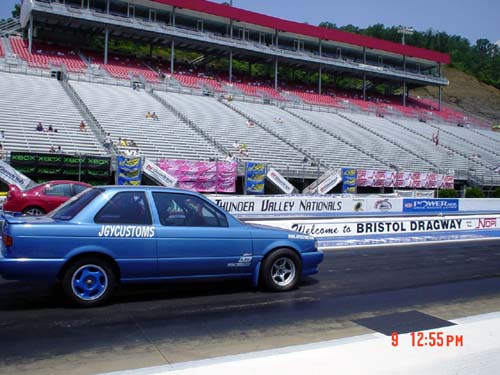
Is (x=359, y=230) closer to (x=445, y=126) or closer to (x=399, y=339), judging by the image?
(x=399, y=339)

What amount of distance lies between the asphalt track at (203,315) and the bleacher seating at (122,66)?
114 ft

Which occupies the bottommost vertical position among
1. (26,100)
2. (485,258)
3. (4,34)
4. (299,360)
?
(485,258)

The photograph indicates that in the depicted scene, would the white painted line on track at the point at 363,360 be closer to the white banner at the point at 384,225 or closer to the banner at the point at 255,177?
the white banner at the point at 384,225

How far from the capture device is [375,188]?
3322 cm

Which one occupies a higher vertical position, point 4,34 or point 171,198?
point 4,34

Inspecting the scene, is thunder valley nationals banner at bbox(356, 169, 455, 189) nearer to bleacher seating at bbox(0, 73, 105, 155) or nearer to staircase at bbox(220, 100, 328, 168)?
staircase at bbox(220, 100, 328, 168)

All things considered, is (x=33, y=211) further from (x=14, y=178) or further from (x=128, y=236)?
(x=128, y=236)

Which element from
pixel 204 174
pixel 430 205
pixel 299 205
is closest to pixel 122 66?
pixel 204 174

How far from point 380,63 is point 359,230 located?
48.6 meters

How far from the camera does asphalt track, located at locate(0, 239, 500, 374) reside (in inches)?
181

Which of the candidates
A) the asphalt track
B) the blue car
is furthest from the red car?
the blue car

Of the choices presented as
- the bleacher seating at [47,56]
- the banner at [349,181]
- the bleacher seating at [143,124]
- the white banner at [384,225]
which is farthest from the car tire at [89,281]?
the bleacher seating at [47,56]

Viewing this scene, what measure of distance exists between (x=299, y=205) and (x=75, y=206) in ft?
56.4

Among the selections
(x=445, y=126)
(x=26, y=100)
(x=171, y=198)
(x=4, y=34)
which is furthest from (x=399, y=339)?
(x=445, y=126)
